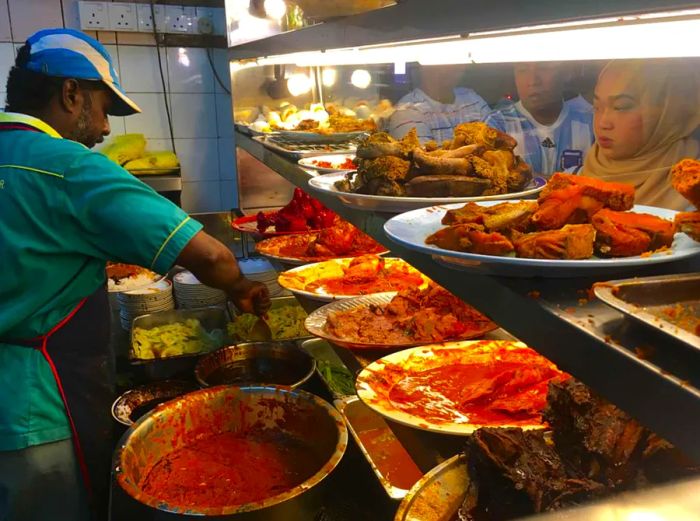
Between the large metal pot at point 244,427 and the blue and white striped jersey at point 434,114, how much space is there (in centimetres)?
110

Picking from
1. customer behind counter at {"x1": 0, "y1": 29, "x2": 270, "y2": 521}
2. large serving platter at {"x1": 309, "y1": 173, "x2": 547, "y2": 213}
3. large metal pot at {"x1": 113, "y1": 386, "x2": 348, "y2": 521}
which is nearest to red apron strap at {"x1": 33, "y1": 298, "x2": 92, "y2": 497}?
customer behind counter at {"x1": 0, "y1": 29, "x2": 270, "y2": 521}

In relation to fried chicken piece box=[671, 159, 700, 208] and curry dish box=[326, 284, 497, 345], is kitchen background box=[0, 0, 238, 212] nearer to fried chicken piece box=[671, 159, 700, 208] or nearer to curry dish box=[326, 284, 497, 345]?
curry dish box=[326, 284, 497, 345]

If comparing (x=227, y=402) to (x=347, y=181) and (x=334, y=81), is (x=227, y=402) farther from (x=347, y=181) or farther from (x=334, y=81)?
(x=334, y=81)

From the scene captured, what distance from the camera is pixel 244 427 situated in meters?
1.68

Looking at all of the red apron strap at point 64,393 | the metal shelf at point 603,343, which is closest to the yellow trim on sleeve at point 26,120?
the red apron strap at point 64,393

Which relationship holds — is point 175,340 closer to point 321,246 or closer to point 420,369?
point 321,246

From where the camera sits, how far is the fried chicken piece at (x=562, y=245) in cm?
81

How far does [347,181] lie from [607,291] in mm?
1059

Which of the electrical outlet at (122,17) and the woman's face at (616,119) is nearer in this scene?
the woman's face at (616,119)

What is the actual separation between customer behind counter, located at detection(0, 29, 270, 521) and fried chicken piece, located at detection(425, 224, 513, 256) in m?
0.84

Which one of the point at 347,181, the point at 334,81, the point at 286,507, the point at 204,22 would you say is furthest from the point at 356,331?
the point at 204,22

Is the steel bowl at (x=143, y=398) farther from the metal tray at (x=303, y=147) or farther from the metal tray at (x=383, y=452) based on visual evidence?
the metal tray at (x=303, y=147)

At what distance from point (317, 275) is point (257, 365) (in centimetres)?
44

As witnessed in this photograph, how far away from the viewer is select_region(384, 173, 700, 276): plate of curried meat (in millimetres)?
812
